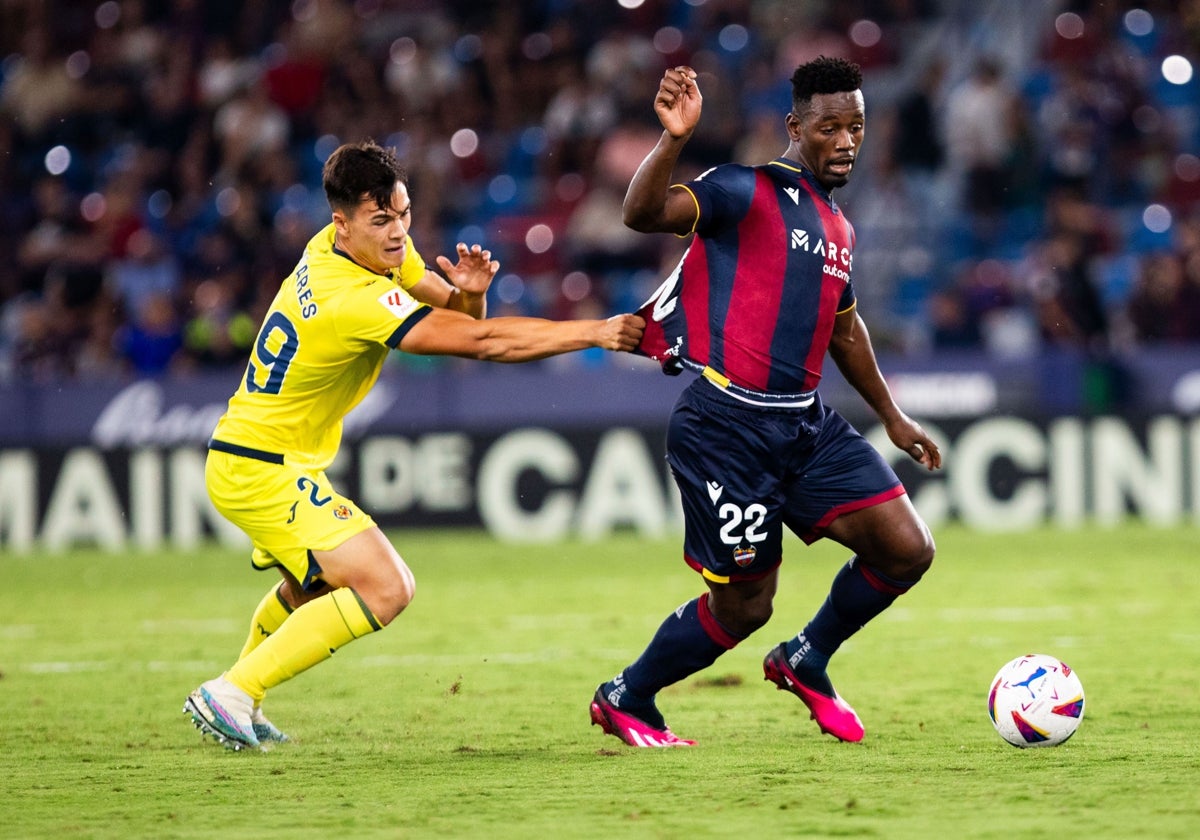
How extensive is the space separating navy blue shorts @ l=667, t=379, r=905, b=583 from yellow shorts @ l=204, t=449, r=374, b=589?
1232 mm

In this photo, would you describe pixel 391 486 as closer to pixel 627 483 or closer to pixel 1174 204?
pixel 627 483

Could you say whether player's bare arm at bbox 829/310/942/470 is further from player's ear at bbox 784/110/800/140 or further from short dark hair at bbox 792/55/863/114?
short dark hair at bbox 792/55/863/114

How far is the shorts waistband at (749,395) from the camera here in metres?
5.90

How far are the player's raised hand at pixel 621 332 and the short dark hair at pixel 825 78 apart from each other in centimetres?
107

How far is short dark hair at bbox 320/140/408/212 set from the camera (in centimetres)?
597

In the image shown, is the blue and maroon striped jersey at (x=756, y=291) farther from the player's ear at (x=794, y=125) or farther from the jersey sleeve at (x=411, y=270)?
the jersey sleeve at (x=411, y=270)

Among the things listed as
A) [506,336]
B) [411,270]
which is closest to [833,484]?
[506,336]

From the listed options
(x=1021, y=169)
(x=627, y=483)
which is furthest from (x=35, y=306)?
(x=1021, y=169)

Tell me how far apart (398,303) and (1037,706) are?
2.56 m

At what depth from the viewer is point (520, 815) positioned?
4.73 meters

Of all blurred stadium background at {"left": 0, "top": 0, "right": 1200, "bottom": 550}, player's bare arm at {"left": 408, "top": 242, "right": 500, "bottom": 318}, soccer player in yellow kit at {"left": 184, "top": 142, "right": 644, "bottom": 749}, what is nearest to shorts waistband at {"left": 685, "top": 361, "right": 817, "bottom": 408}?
soccer player in yellow kit at {"left": 184, "top": 142, "right": 644, "bottom": 749}

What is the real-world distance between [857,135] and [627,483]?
891cm

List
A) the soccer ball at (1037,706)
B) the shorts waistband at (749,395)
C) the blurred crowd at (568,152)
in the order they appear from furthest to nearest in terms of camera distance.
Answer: the blurred crowd at (568,152) → the shorts waistband at (749,395) → the soccer ball at (1037,706)

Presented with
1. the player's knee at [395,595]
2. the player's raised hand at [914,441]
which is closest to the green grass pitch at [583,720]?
the player's knee at [395,595]
